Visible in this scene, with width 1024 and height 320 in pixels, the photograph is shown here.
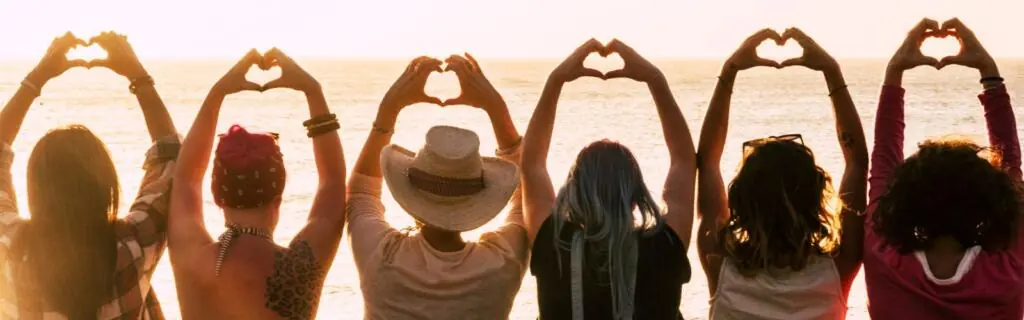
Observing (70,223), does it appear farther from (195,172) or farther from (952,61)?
(952,61)

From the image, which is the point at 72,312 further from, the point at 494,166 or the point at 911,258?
the point at 911,258

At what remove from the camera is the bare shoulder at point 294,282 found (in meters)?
3.96

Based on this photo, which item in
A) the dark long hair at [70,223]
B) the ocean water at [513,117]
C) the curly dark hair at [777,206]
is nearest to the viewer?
the dark long hair at [70,223]

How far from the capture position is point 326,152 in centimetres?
435

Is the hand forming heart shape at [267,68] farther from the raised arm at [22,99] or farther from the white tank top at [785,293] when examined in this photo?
the white tank top at [785,293]

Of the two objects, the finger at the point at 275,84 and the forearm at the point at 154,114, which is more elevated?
the finger at the point at 275,84

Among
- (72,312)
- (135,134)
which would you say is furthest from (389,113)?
(135,134)

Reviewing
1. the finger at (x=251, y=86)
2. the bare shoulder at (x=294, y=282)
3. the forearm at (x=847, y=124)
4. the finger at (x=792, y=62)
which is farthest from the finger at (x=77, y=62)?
the forearm at (x=847, y=124)

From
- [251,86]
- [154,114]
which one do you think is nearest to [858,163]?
[251,86]

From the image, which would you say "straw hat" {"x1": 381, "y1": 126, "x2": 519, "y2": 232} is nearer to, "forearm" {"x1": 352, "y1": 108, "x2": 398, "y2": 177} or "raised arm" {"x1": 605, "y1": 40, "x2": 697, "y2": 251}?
"forearm" {"x1": 352, "y1": 108, "x2": 398, "y2": 177}

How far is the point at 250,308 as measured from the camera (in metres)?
3.94

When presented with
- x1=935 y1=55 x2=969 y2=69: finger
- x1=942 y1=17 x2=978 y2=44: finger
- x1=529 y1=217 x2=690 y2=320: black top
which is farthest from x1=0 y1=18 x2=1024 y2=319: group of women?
x1=942 y1=17 x2=978 y2=44: finger

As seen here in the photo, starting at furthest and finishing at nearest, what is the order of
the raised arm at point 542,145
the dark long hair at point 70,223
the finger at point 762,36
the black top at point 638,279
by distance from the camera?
the finger at point 762,36 < the raised arm at point 542,145 < the black top at point 638,279 < the dark long hair at point 70,223

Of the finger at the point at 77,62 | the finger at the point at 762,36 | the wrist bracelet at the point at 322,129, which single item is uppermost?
the finger at the point at 762,36
